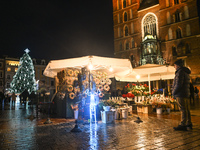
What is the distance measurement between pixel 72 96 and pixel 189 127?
4526mm

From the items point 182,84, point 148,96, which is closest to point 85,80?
point 182,84

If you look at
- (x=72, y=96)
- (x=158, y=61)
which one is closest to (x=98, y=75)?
(x=72, y=96)

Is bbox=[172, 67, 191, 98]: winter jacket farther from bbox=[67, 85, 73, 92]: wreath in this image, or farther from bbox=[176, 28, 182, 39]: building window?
bbox=[176, 28, 182, 39]: building window

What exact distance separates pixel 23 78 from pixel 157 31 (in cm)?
2507

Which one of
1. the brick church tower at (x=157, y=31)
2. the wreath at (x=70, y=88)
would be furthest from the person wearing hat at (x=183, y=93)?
the brick church tower at (x=157, y=31)

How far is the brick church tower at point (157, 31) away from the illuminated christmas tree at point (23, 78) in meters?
17.4

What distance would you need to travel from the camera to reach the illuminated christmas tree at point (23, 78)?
2571 cm

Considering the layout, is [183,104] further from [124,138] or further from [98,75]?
[98,75]

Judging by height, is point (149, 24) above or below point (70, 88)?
above

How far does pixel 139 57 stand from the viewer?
2895 cm

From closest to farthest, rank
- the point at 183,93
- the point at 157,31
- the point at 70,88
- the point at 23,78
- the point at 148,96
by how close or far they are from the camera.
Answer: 1. the point at 183,93
2. the point at 70,88
3. the point at 148,96
4. the point at 23,78
5. the point at 157,31

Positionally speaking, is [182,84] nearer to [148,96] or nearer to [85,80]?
[85,80]

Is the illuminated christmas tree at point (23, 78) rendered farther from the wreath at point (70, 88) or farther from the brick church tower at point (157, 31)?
the wreath at point (70, 88)

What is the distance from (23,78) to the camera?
26.2 metres
